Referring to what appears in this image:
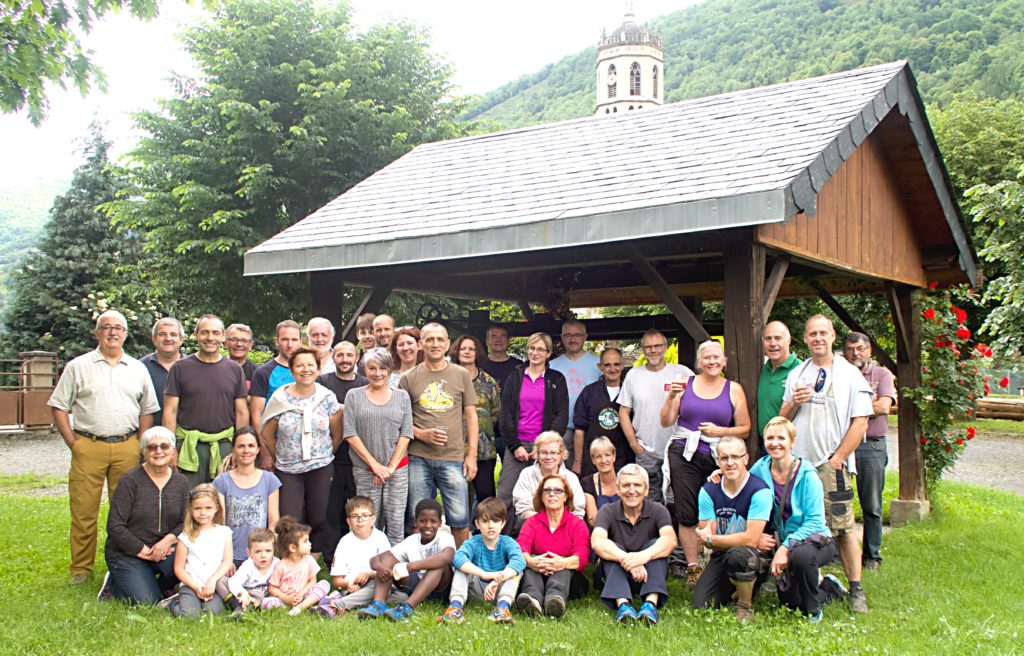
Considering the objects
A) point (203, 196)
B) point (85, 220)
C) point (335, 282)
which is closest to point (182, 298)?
point (203, 196)

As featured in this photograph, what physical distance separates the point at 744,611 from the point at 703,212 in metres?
2.31

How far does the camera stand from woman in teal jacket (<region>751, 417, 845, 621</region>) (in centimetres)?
486

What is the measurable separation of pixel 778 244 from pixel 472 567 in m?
2.88

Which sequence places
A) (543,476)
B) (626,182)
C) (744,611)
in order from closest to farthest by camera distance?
(744,611) < (543,476) < (626,182)

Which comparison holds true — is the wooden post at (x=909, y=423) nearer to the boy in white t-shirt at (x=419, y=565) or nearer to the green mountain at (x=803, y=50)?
the boy in white t-shirt at (x=419, y=565)

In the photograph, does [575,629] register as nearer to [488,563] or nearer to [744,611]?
[488,563]

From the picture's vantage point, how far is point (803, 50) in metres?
95.6

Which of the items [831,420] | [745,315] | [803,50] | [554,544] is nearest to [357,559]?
[554,544]

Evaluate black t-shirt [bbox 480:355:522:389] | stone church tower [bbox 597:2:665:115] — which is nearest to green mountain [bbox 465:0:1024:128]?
stone church tower [bbox 597:2:665:115]

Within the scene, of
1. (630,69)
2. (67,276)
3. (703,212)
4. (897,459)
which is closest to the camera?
(703,212)

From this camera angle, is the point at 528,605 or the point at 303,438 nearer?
the point at 528,605

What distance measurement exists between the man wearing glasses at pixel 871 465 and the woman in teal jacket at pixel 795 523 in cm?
133

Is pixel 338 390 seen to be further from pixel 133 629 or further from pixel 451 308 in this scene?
pixel 451 308

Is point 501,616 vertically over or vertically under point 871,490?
under
